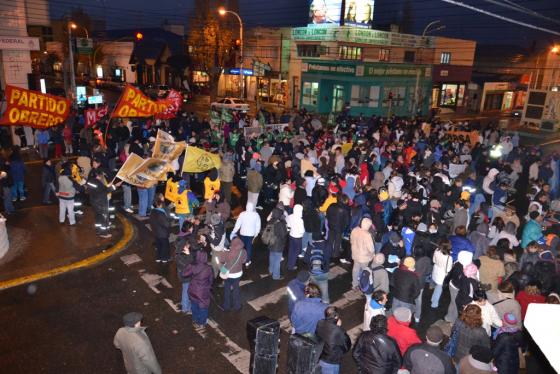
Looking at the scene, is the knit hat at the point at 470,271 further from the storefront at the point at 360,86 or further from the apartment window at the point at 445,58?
A: the apartment window at the point at 445,58

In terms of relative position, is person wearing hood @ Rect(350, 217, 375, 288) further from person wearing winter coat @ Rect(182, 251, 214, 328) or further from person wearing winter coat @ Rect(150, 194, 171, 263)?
person wearing winter coat @ Rect(150, 194, 171, 263)

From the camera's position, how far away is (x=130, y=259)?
32.6ft

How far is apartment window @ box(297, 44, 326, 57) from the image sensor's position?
134ft

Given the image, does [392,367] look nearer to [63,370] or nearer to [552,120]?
[63,370]

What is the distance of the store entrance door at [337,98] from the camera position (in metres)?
40.4

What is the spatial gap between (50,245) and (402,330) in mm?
8381

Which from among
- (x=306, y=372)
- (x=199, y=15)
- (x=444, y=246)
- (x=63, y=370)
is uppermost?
(x=199, y=15)

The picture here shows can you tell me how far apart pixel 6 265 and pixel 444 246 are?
8.88 meters

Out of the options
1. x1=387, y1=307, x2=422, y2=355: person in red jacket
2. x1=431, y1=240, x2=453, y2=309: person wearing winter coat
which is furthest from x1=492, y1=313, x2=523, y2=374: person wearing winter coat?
x1=431, y1=240, x2=453, y2=309: person wearing winter coat

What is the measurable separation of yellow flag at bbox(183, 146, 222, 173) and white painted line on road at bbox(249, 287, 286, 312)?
4120 millimetres

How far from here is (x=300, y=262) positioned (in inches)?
403

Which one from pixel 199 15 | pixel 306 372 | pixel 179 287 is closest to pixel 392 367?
pixel 306 372

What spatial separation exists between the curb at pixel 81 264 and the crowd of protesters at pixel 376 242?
2.21 ft

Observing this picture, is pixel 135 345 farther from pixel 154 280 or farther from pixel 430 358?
pixel 154 280
